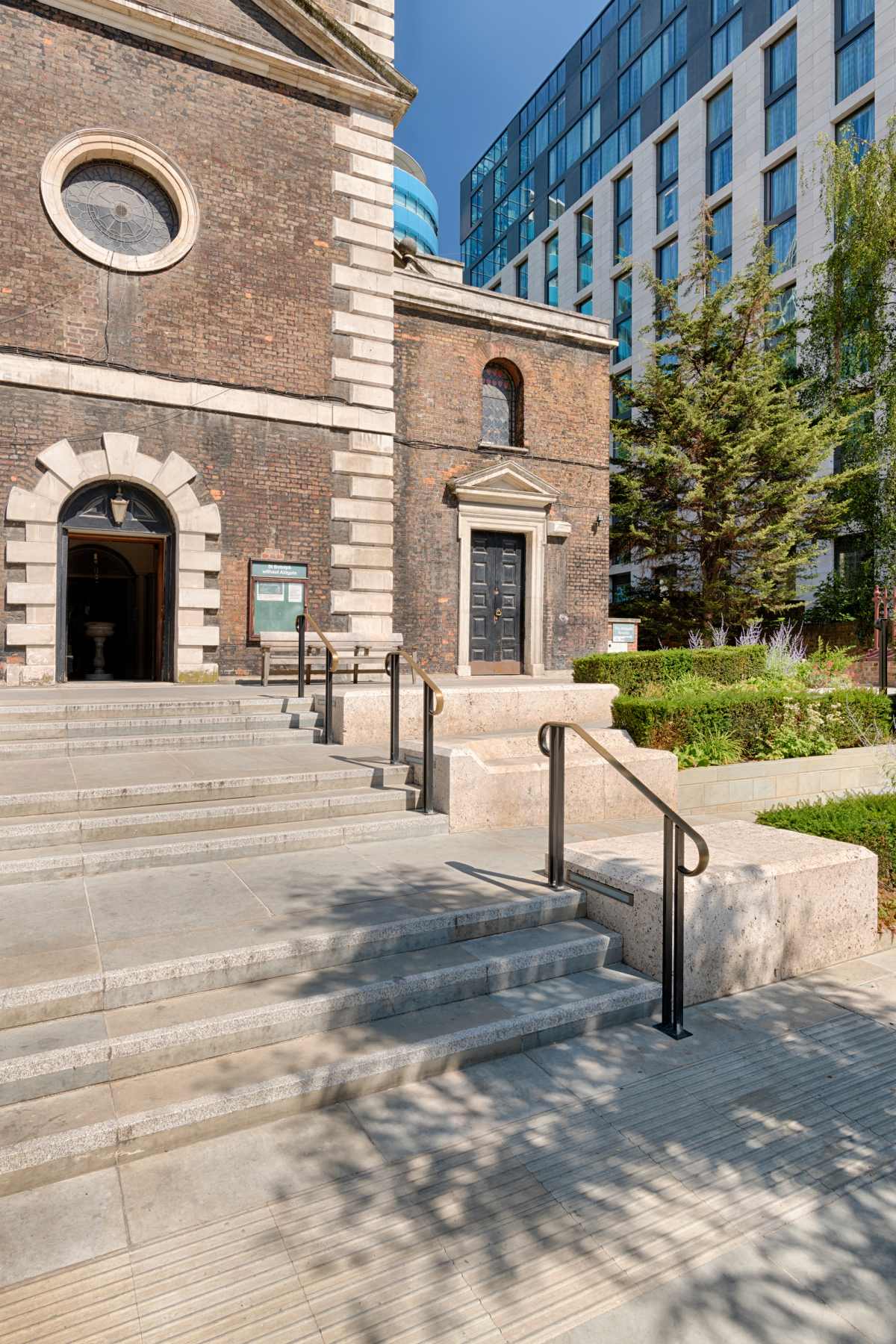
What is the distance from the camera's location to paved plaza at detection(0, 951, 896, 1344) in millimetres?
2195

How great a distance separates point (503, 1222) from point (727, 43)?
3898cm

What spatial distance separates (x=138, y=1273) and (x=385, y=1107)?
41.7 inches

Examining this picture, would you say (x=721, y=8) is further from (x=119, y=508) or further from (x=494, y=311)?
Answer: (x=119, y=508)

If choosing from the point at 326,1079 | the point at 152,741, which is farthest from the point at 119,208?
the point at 326,1079

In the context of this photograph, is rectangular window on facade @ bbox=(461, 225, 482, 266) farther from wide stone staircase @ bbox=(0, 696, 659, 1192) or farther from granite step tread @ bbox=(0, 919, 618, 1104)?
granite step tread @ bbox=(0, 919, 618, 1104)

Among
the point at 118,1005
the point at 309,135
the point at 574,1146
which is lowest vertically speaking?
the point at 574,1146

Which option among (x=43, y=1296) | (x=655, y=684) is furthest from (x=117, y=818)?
(x=655, y=684)

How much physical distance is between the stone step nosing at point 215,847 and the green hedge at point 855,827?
2.67 m

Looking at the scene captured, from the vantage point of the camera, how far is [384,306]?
42.5 feet

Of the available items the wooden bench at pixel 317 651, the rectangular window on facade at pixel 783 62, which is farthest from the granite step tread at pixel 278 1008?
the rectangular window on facade at pixel 783 62

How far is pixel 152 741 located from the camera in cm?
725

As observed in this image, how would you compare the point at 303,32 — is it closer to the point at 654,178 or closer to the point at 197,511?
the point at 197,511

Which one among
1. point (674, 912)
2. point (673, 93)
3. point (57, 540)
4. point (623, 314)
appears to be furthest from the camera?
point (623, 314)

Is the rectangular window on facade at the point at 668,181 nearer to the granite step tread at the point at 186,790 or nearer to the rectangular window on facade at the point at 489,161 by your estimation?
the rectangular window on facade at the point at 489,161
